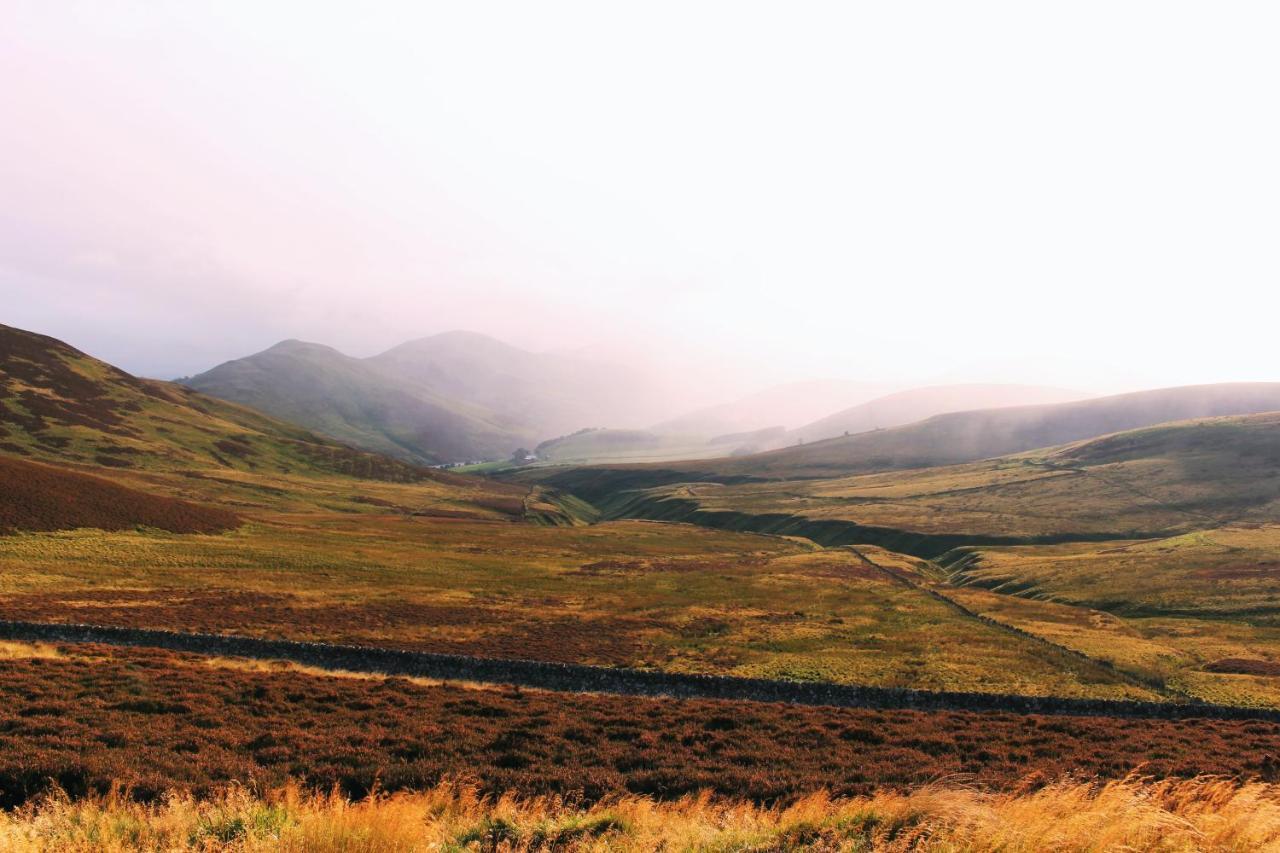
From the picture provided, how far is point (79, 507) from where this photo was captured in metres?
74.3

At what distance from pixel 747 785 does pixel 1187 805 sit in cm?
965

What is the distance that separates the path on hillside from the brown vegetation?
1722 inches

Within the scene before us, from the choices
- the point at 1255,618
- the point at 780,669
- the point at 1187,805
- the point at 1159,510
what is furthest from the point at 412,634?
the point at 1159,510

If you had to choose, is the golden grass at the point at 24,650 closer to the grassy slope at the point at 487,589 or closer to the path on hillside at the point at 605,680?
the path on hillside at the point at 605,680

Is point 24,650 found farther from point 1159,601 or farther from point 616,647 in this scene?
point 1159,601

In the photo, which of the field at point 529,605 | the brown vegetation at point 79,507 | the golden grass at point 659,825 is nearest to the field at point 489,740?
the golden grass at point 659,825

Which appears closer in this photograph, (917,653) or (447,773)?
(447,773)

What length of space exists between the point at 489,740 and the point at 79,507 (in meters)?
82.3

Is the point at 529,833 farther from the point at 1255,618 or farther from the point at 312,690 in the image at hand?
the point at 1255,618

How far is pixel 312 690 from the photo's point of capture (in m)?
27.8

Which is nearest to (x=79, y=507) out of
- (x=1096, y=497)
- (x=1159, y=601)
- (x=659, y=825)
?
(x=659, y=825)

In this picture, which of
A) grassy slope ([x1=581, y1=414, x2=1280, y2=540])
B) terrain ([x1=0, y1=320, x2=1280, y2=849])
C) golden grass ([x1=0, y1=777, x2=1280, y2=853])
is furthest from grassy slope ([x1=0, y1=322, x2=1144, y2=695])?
grassy slope ([x1=581, y1=414, x2=1280, y2=540])

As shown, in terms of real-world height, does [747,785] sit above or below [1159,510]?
above

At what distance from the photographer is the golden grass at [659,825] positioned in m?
9.09
